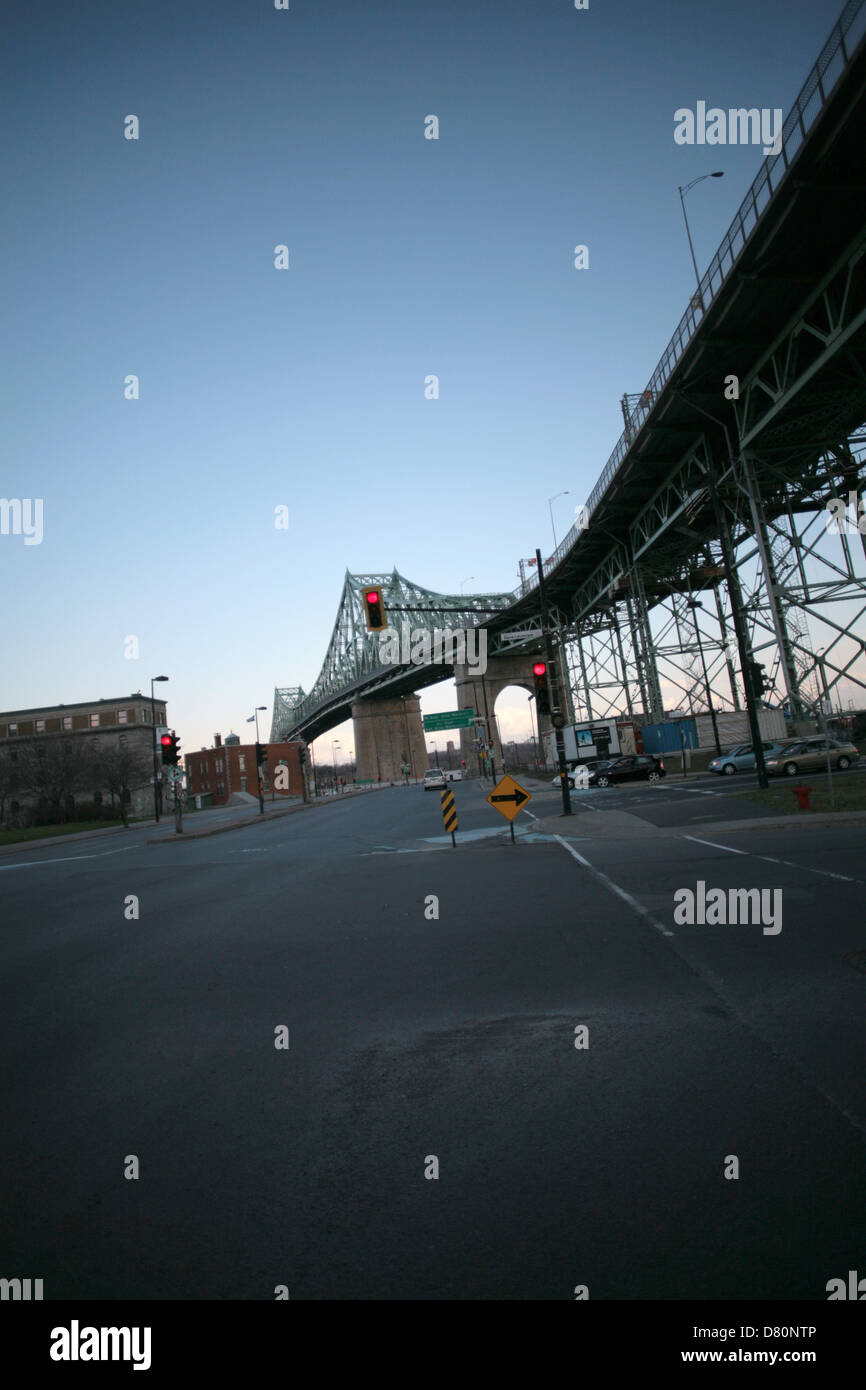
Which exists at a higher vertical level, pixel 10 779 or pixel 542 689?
pixel 10 779

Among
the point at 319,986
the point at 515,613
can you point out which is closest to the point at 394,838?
the point at 319,986

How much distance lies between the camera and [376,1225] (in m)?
3.04

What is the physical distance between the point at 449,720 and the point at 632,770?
29.8 m

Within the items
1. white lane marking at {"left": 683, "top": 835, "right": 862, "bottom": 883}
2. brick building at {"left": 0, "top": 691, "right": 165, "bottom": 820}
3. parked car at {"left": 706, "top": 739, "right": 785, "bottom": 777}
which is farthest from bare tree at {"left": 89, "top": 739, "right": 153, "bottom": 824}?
white lane marking at {"left": 683, "top": 835, "right": 862, "bottom": 883}

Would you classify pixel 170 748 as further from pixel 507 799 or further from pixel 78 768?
pixel 78 768

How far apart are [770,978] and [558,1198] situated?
3.44 meters

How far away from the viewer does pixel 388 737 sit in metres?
108

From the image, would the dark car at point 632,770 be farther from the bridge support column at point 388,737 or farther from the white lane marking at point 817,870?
the bridge support column at point 388,737

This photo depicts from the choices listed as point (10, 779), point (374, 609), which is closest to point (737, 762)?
point (374, 609)

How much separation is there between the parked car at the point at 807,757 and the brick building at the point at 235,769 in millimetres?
87845

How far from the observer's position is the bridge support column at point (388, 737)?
104 m

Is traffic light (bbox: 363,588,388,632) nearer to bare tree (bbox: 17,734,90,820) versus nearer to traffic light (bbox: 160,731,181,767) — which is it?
traffic light (bbox: 160,731,181,767)

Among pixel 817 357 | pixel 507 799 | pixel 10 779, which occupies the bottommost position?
pixel 507 799
